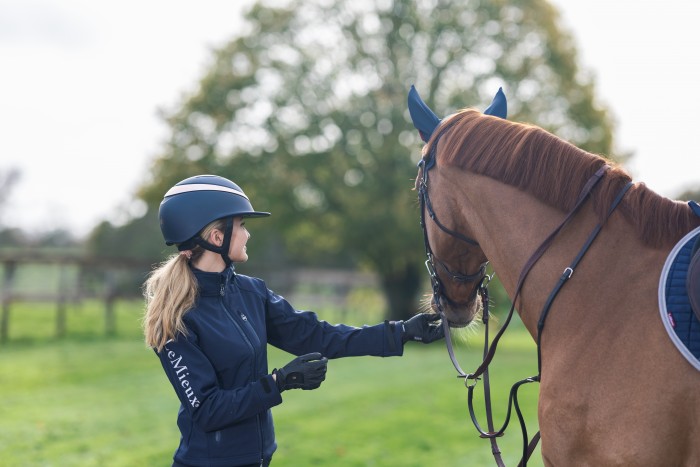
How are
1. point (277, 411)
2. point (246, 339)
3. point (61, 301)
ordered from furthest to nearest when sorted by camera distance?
point (61, 301)
point (277, 411)
point (246, 339)

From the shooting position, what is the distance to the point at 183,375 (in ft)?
9.09

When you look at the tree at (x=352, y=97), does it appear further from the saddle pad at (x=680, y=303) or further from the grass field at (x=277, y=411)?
the saddle pad at (x=680, y=303)

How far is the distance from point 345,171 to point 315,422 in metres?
11.7

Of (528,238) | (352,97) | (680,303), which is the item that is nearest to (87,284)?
(352,97)

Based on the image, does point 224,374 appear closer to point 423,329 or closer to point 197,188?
point 197,188

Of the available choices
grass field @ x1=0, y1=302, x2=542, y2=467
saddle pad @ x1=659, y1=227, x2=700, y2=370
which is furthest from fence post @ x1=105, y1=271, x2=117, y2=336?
saddle pad @ x1=659, y1=227, x2=700, y2=370

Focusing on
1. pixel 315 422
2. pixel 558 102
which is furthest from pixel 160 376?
pixel 558 102

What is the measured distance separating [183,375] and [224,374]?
20 cm

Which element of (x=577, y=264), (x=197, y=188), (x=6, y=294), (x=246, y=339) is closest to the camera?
(x=577, y=264)

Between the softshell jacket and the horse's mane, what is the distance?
3.28 feet

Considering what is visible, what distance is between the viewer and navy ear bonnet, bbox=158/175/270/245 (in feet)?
9.85

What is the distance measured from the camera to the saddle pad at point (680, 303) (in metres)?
2.23

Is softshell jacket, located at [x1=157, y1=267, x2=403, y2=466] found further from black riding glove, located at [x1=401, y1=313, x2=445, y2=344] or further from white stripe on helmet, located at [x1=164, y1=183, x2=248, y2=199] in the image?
white stripe on helmet, located at [x1=164, y1=183, x2=248, y2=199]

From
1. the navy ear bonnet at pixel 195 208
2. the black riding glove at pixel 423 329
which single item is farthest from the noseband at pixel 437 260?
the navy ear bonnet at pixel 195 208
